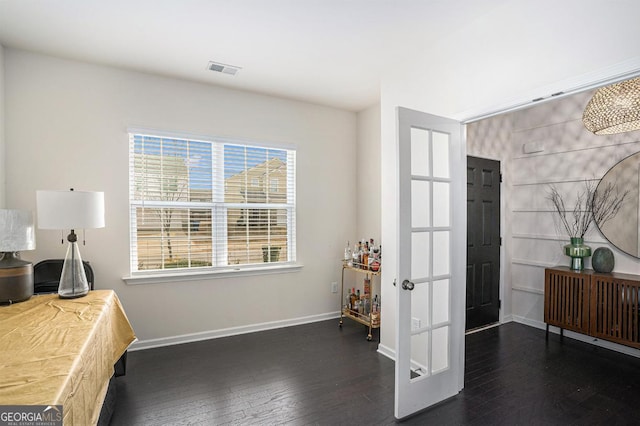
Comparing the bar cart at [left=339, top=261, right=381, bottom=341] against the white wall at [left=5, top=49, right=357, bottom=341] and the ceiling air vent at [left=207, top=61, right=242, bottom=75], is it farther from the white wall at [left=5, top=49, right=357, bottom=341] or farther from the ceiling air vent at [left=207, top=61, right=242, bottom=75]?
the ceiling air vent at [left=207, top=61, right=242, bottom=75]

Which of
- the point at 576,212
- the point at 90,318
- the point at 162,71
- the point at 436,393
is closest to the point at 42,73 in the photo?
the point at 162,71

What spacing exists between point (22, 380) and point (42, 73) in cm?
286

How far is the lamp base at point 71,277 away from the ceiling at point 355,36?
5.44 ft

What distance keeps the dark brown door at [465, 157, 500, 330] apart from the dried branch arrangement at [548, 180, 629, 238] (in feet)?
2.10

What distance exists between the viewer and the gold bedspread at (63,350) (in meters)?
1.13

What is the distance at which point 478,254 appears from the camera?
3.84m

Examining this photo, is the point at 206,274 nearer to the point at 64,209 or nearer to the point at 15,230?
the point at 64,209

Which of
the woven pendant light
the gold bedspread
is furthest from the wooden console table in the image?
the gold bedspread

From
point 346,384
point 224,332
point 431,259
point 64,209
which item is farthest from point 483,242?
point 64,209

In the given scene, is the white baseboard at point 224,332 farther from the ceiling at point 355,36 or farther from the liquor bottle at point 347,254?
the ceiling at point 355,36

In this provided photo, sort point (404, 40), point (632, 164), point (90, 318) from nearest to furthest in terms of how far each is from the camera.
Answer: point (90, 318) → point (404, 40) → point (632, 164)

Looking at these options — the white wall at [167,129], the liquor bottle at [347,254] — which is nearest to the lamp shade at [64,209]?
the white wall at [167,129]

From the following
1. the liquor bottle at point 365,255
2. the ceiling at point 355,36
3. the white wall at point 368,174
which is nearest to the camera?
the ceiling at point 355,36

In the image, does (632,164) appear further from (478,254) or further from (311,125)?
(311,125)
